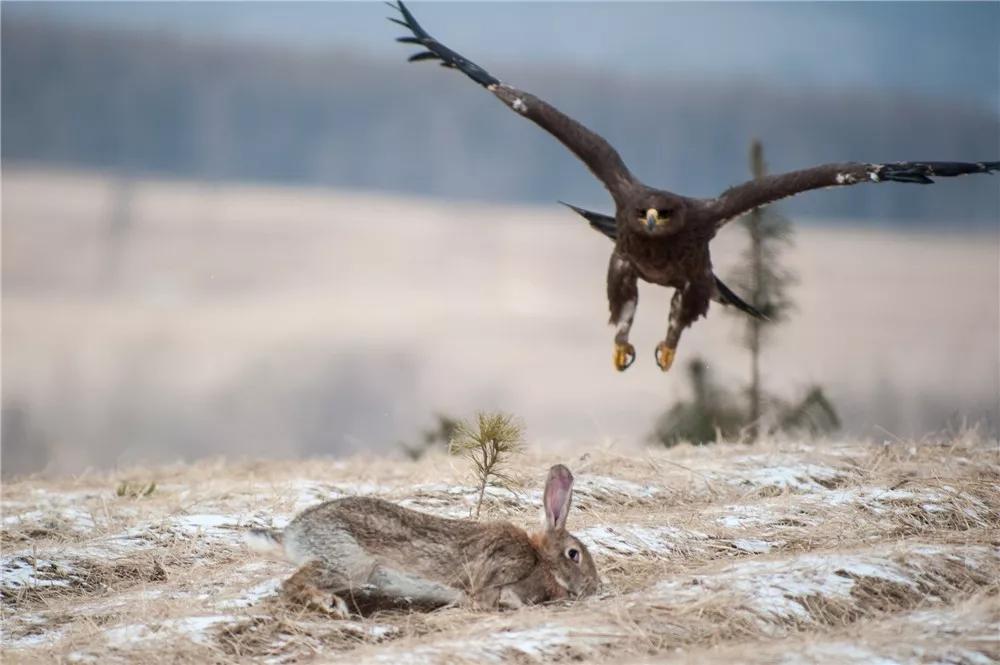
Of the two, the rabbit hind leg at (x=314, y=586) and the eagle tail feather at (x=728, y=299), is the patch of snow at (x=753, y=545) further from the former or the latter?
the eagle tail feather at (x=728, y=299)

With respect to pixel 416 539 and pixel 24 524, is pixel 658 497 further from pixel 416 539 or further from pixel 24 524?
pixel 24 524

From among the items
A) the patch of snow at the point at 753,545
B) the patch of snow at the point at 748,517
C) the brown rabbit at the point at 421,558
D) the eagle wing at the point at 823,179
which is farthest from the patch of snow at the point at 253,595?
the eagle wing at the point at 823,179

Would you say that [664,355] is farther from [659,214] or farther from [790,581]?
[790,581]

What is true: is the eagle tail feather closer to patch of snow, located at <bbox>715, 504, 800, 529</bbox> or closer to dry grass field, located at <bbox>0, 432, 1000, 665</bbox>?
dry grass field, located at <bbox>0, 432, 1000, 665</bbox>

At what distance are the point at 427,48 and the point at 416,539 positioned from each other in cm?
444

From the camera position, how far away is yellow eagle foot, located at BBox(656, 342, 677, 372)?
Answer: 896 cm

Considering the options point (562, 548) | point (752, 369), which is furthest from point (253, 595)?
point (752, 369)

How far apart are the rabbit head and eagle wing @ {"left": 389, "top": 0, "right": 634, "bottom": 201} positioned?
3498 millimetres

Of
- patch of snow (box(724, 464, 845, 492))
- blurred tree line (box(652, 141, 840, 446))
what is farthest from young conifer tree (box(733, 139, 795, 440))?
patch of snow (box(724, 464, 845, 492))

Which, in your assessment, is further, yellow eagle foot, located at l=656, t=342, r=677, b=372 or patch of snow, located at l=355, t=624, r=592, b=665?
yellow eagle foot, located at l=656, t=342, r=677, b=372

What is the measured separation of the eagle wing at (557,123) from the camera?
888 centimetres

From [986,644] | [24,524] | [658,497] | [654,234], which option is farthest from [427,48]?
[986,644]

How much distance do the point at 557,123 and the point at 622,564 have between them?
12.1 ft

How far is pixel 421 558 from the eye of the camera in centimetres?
568
